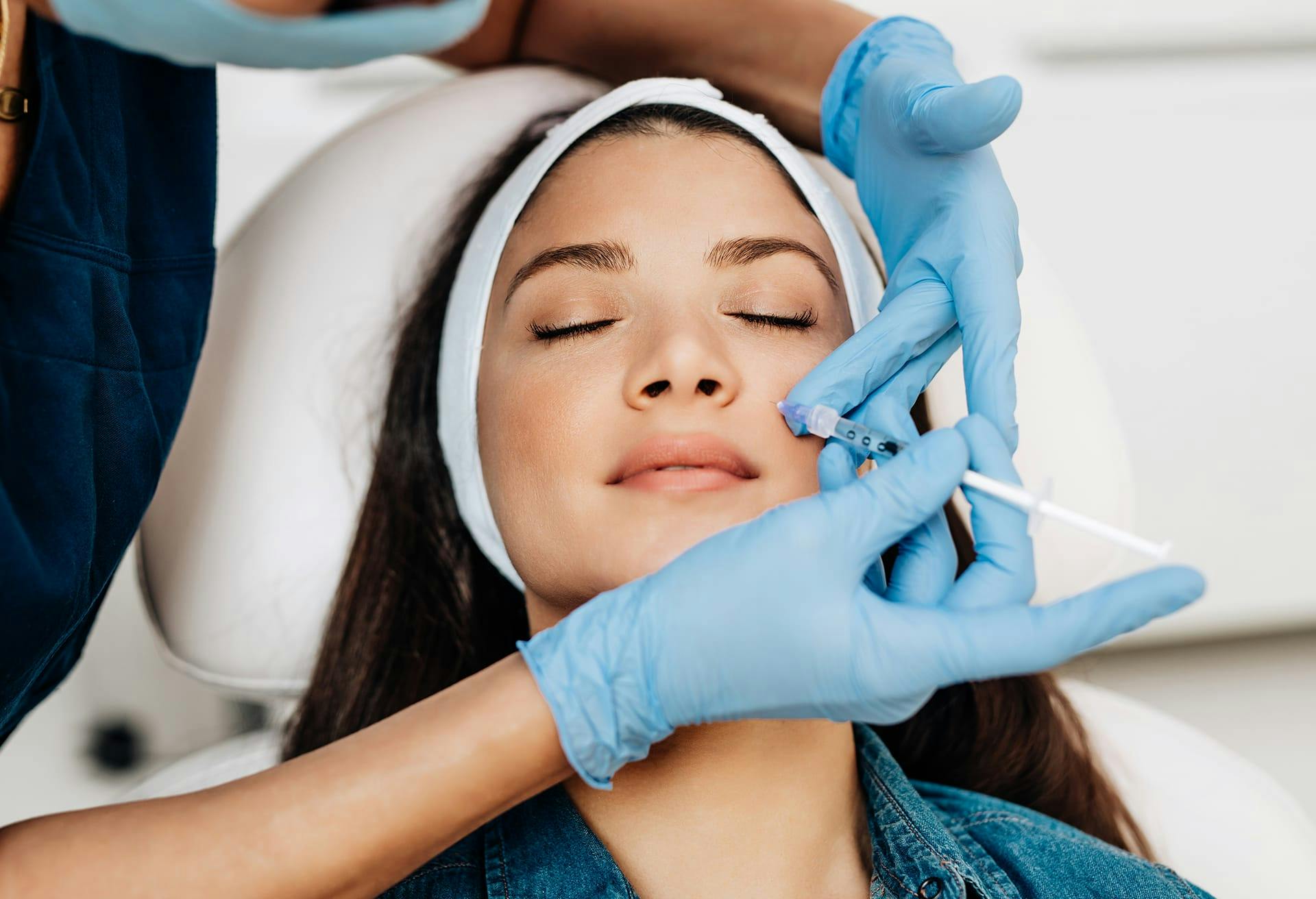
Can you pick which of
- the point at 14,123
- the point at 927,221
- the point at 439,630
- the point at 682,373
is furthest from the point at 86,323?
the point at 927,221

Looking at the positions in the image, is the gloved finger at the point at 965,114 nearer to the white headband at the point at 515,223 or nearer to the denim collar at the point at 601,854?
the white headband at the point at 515,223

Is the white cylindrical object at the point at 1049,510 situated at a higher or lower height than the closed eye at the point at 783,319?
lower

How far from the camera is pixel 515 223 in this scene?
48.8 inches

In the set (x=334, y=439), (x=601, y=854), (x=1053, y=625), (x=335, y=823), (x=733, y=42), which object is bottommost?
(x=601, y=854)

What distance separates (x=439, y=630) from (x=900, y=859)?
697 millimetres

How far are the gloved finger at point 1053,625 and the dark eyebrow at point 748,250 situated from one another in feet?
1.43

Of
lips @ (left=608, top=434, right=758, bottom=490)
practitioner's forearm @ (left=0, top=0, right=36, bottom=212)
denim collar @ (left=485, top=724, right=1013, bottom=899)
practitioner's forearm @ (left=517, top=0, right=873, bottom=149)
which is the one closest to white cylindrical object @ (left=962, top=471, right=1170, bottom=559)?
lips @ (left=608, top=434, right=758, bottom=490)

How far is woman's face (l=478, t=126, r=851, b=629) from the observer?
100 cm

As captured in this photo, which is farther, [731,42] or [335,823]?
[731,42]

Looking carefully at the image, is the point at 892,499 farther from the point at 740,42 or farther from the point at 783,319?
the point at 740,42

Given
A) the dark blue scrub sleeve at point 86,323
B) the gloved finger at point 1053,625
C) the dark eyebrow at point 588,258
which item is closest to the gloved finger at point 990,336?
the gloved finger at point 1053,625

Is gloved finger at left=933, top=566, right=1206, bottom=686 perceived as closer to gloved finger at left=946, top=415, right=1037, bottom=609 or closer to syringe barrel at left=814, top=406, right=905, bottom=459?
gloved finger at left=946, top=415, right=1037, bottom=609

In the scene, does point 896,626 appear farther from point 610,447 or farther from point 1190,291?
point 1190,291

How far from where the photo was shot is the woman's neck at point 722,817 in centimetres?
107
